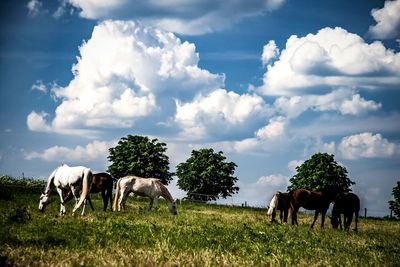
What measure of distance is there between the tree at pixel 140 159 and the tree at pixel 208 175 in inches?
201

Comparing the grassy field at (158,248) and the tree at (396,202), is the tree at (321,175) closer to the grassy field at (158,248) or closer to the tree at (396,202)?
the tree at (396,202)

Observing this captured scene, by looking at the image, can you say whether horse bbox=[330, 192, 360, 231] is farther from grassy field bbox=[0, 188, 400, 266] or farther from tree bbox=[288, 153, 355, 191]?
tree bbox=[288, 153, 355, 191]

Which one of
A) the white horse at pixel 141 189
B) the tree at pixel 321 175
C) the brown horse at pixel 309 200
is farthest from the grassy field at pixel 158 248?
the tree at pixel 321 175

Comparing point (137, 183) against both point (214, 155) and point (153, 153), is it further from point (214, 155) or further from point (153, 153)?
point (214, 155)

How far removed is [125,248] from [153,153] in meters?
67.6

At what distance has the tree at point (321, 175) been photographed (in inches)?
2788

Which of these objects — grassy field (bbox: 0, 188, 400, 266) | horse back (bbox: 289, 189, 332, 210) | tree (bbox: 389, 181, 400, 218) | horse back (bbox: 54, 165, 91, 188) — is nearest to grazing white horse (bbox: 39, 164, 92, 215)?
horse back (bbox: 54, 165, 91, 188)

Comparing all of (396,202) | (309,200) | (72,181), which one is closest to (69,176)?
(72,181)

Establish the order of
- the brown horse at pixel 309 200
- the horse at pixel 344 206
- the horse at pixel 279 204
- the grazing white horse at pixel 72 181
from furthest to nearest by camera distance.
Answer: the horse at pixel 279 204, the brown horse at pixel 309 200, the horse at pixel 344 206, the grazing white horse at pixel 72 181

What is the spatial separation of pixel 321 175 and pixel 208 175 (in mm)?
21202

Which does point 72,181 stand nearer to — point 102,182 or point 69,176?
point 69,176

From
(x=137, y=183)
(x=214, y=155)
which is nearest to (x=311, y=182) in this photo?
(x=214, y=155)

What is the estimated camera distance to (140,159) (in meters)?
77.6

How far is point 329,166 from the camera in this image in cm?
7194
